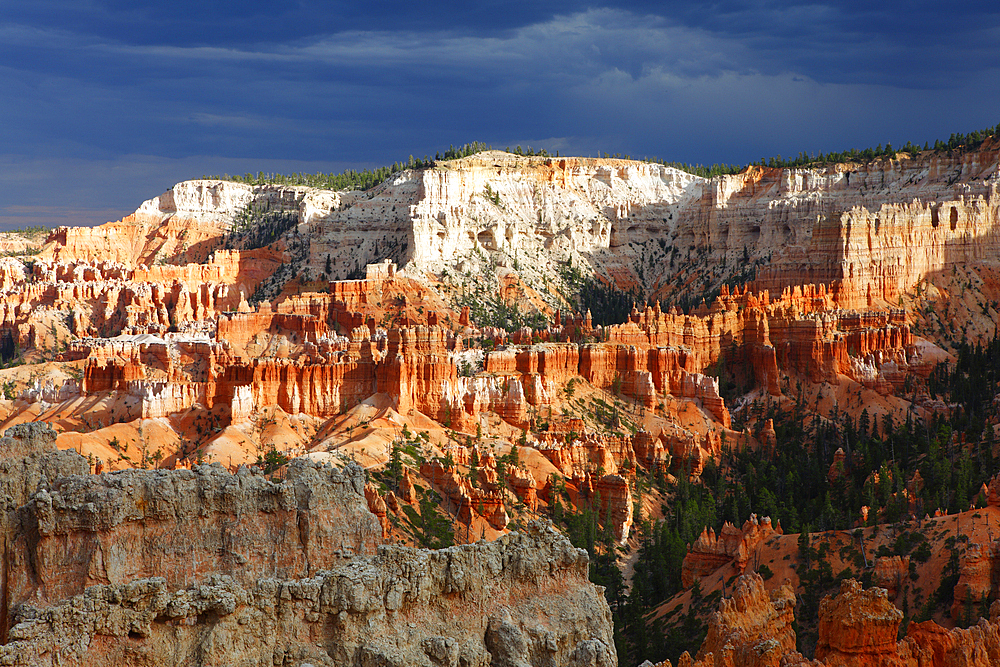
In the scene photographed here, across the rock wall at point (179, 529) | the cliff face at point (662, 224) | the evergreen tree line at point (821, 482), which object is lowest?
the evergreen tree line at point (821, 482)

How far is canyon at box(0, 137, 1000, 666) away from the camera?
78.4ft

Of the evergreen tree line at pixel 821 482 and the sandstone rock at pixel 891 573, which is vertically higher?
the sandstone rock at pixel 891 573

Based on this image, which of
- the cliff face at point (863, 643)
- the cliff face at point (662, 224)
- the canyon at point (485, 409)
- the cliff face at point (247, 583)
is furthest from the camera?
the cliff face at point (662, 224)

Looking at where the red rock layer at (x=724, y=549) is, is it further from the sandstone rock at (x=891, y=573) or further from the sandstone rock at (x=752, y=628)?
the sandstone rock at (x=752, y=628)

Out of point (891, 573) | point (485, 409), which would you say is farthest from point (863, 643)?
point (485, 409)

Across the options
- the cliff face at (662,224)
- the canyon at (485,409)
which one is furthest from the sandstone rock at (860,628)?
the cliff face at (662,224)

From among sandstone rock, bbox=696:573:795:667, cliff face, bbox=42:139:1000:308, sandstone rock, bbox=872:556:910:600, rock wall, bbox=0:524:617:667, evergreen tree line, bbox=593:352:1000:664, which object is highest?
cliff face, bbox=42:139:1000:308

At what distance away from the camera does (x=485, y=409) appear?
86.7 metres

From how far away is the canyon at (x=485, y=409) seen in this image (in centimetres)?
2389

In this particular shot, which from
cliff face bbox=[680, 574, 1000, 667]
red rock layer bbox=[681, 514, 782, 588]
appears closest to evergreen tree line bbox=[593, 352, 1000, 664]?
red rock layer bbox=[681, 514, 782, 588]

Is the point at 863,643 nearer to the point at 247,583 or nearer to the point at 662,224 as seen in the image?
the point at 247,583

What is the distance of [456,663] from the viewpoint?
2316cm

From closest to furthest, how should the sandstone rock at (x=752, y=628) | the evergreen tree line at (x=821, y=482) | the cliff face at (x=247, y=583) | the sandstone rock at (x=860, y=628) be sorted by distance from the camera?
1. the cliff face at (x=247, y=583)
2. the sandstone rock at (x=752, y=628)
3. the sandstone rock at (x=860, y=628)
4. the evergreen tree line at (x=821, y=482)

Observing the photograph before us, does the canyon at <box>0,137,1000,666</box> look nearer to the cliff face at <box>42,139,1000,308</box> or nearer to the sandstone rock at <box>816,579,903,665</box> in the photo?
the sandstone rock at <box>816,579,903,665</box>
